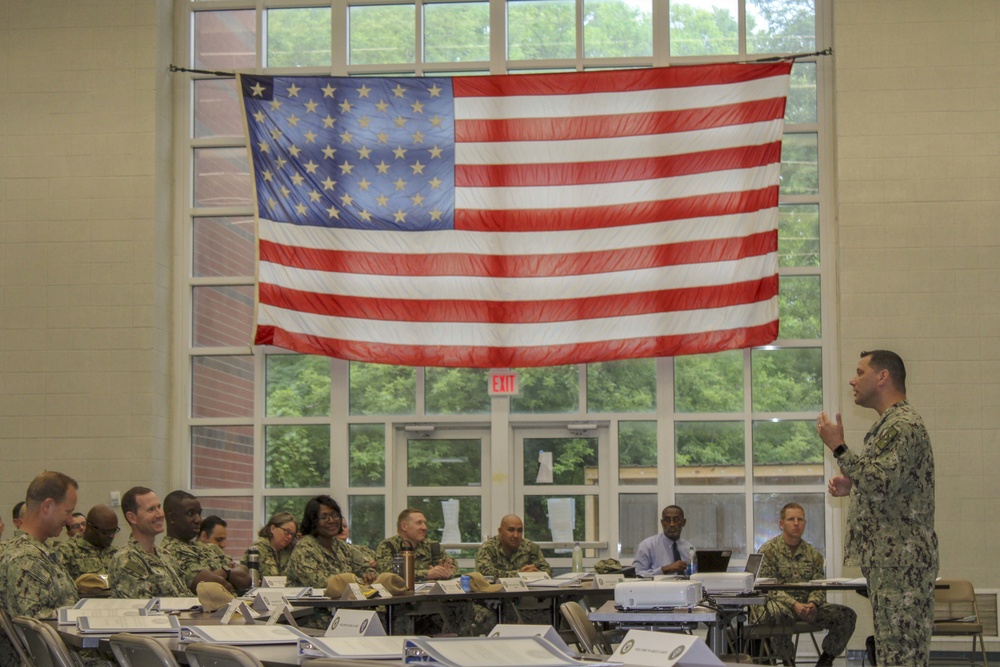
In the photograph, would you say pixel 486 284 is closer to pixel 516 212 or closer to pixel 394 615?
pixel 516 212

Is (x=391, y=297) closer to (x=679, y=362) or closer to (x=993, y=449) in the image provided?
(x=679, y=362)

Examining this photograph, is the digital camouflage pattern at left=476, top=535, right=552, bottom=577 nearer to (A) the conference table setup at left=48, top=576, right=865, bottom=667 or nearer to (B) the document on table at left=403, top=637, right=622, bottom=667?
(A) the conference table setup at left=48, top=576, right=865, bottom=667

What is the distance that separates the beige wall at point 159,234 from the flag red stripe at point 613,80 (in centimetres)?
83

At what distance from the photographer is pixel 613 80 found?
10.8 metres

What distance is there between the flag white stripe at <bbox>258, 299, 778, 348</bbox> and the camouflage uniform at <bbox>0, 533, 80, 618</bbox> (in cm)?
578

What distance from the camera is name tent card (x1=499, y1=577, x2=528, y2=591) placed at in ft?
24.1

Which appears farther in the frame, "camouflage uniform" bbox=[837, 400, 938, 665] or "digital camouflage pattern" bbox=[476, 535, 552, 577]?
"digital camouflage pattern" bbox=[476, 535, 552, 577]

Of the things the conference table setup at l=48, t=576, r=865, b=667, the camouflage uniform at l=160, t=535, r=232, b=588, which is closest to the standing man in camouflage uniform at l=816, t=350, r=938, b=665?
the conference table setup at l=48, t=576, r=865, b=667

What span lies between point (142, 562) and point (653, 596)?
90.9 inches

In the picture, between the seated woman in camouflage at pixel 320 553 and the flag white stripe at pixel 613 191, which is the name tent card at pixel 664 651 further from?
the flag white stripe at pixel 613 191

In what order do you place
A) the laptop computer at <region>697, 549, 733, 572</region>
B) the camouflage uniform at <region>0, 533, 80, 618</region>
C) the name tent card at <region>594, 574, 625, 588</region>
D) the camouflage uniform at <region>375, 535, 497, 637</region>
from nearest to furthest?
1. the camouflage uniform at <region>0, 533, 80, 618</region>
2. the laptop computer at <region>697, 549, 733, 572</region>
3. the name tent card at <region>594, 574, 625, 588</region>
4. the camouflage uniform at <region>375, 535, 497, 637</region>

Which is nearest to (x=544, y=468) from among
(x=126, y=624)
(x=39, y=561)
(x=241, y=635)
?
(x=39, y=561)

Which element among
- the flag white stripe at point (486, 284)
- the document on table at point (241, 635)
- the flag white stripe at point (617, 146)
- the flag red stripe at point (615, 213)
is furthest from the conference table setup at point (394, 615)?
the flag white stripe at point (617, 146)

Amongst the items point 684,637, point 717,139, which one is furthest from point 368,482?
point 684,637
